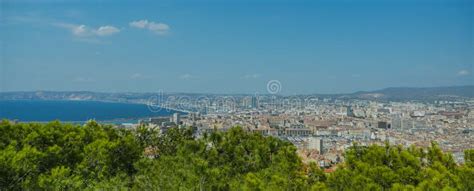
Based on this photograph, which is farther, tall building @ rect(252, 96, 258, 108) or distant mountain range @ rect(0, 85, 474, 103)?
distant mountain range @ rect(0, 85, 474, 103)

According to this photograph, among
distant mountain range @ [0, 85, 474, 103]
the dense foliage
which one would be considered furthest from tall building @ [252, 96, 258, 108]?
the dense foliage

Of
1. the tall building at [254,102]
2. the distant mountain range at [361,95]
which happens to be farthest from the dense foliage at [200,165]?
the distant mountain range at [361,95]

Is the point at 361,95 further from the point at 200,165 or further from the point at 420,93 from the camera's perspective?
the point at 200,165

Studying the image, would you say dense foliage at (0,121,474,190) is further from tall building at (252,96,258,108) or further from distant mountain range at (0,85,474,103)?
distant mountain range at (0,85,474,103)

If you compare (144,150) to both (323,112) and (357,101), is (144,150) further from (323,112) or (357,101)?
(357,101)

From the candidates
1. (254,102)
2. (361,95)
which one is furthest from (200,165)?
(361,95)

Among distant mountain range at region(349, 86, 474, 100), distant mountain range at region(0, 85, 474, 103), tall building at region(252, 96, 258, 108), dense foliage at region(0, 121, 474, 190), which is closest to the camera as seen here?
dense foliage at region(0, 121, 474, 190)
